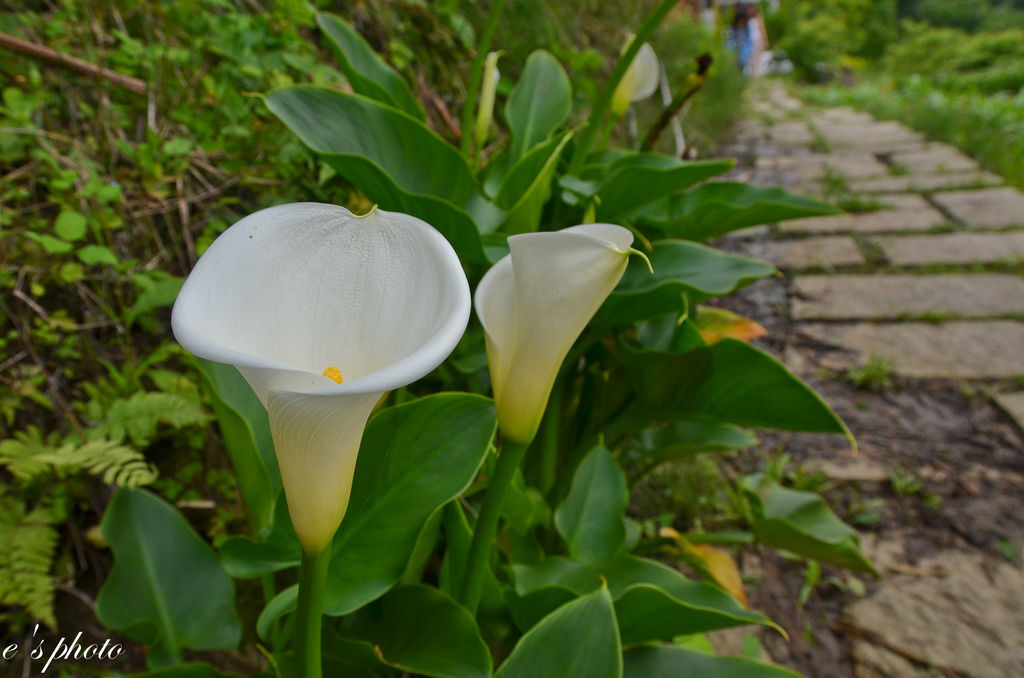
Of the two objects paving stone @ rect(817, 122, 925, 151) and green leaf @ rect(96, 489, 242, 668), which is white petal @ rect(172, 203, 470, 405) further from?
paving stone @ rect(817, 122, 925, 151)

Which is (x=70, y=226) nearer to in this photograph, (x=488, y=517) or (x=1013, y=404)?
(x=488, y=517)

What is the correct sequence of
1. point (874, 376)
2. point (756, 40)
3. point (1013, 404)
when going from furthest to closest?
point (756, 40), point (874, 376), point (1013, 404)

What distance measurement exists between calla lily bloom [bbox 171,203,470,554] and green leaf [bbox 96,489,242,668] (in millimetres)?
373

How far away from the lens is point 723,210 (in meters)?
0.98

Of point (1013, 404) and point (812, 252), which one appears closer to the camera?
point (1013, 404)

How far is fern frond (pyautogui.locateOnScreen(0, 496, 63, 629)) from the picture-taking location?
716 millimetres

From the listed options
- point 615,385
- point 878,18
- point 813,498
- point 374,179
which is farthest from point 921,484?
point 878,18

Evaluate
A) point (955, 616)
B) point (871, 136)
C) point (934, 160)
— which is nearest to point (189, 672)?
point (955, 616)

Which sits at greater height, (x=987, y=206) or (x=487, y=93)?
(x=487, y=93)

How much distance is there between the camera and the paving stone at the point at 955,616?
1.07 metres

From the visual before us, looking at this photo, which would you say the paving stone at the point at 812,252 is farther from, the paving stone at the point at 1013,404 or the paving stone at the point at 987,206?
the paving stone at the point at 1013,404

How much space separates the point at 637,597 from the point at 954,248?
2.45 meters

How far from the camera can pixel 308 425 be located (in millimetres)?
362

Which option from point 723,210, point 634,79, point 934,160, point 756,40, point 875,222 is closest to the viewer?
point 723,210
